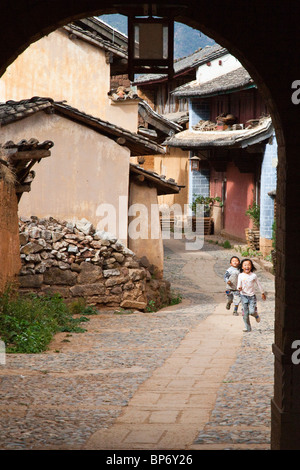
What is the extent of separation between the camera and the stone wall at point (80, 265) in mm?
13664

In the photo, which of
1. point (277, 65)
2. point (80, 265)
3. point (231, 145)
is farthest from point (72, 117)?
point (231, 145)

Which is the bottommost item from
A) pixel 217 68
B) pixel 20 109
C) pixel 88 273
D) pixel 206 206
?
pixel 88 273

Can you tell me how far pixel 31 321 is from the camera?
11109mm

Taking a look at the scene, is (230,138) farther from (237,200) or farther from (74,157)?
(74,157)

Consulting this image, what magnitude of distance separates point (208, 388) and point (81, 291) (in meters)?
6.68

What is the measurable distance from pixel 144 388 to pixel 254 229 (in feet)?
59.5

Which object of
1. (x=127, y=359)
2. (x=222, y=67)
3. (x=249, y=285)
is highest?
(x=222, y=67)

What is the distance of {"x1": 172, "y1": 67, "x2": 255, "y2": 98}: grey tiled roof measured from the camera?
25.7 meters

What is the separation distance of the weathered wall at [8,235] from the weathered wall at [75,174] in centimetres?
195

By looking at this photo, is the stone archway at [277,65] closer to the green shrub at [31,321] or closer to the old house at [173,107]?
the green shrub at [31,321]

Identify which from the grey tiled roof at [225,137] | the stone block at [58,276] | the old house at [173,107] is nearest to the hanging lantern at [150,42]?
the stone block at [58,276]

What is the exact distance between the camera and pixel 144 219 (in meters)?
16.1
